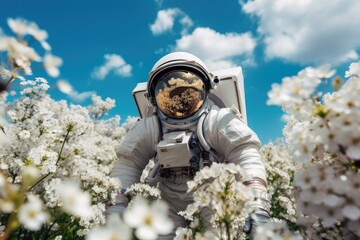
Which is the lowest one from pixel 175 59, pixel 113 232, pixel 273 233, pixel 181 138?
pixel 113 232

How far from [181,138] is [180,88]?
0.89m

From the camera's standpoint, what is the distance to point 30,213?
99 cm

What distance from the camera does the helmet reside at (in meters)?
4.76

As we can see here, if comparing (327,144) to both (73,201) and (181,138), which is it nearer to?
(73,201)

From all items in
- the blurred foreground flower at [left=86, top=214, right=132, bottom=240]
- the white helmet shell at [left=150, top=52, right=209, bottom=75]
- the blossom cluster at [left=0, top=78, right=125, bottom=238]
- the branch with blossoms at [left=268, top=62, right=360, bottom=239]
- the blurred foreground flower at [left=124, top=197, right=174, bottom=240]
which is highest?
the white helmet shell at [left=150, top=52, right=209, bottom=75]

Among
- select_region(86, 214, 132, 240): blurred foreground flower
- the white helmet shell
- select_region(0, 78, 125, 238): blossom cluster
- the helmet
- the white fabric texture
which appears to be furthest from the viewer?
the white helmet shell

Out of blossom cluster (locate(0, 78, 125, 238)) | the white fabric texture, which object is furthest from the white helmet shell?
blossom cluster (locate(0, 78, 125, 238))

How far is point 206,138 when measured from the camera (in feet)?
14.9

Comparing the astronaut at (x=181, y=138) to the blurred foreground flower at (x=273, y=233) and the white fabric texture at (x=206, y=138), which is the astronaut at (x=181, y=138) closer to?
the white fabric texture at (x=206, y=138)

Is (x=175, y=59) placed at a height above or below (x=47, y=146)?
above

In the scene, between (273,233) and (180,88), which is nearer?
(273,233)

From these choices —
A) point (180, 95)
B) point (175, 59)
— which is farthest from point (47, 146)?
point (175, 59)

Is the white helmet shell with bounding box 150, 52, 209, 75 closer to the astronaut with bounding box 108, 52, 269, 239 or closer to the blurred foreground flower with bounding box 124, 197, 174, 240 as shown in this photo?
the astronaut with bounding box 108, 52, 269, 239

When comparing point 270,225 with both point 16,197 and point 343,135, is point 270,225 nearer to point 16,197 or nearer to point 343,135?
point 343,135
